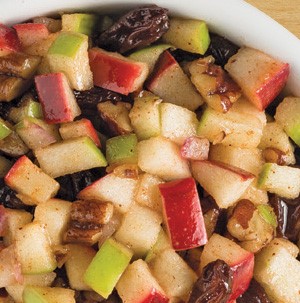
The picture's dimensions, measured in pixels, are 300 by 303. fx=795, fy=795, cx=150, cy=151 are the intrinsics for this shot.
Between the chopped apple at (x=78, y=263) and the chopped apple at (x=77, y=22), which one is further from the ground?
the chopped apple at (x=77, y=22)

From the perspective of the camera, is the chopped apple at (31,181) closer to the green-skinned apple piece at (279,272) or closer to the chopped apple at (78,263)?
the chopped apple at (78,263)

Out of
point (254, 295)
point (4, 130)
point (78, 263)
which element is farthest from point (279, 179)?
point (4, 130)

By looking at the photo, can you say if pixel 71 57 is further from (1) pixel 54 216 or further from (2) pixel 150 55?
(1) pixel 54 216

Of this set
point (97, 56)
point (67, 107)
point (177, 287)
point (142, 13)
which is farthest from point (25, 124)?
point (177, 287)

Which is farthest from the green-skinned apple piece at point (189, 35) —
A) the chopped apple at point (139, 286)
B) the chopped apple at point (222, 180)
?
the chopped apple at point (139, 286)

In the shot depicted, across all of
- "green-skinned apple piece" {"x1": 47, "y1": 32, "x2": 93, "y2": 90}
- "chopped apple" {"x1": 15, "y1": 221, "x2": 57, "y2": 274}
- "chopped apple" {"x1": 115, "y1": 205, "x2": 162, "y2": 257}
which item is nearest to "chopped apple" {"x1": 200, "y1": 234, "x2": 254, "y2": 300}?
"chopped apple" {"x1": 115, "y1": 205, "x2": 162, "y2": 257}

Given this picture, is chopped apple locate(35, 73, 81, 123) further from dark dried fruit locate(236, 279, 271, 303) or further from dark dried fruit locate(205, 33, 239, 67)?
dark dried fruit locate(236, 279, 271, 303)
